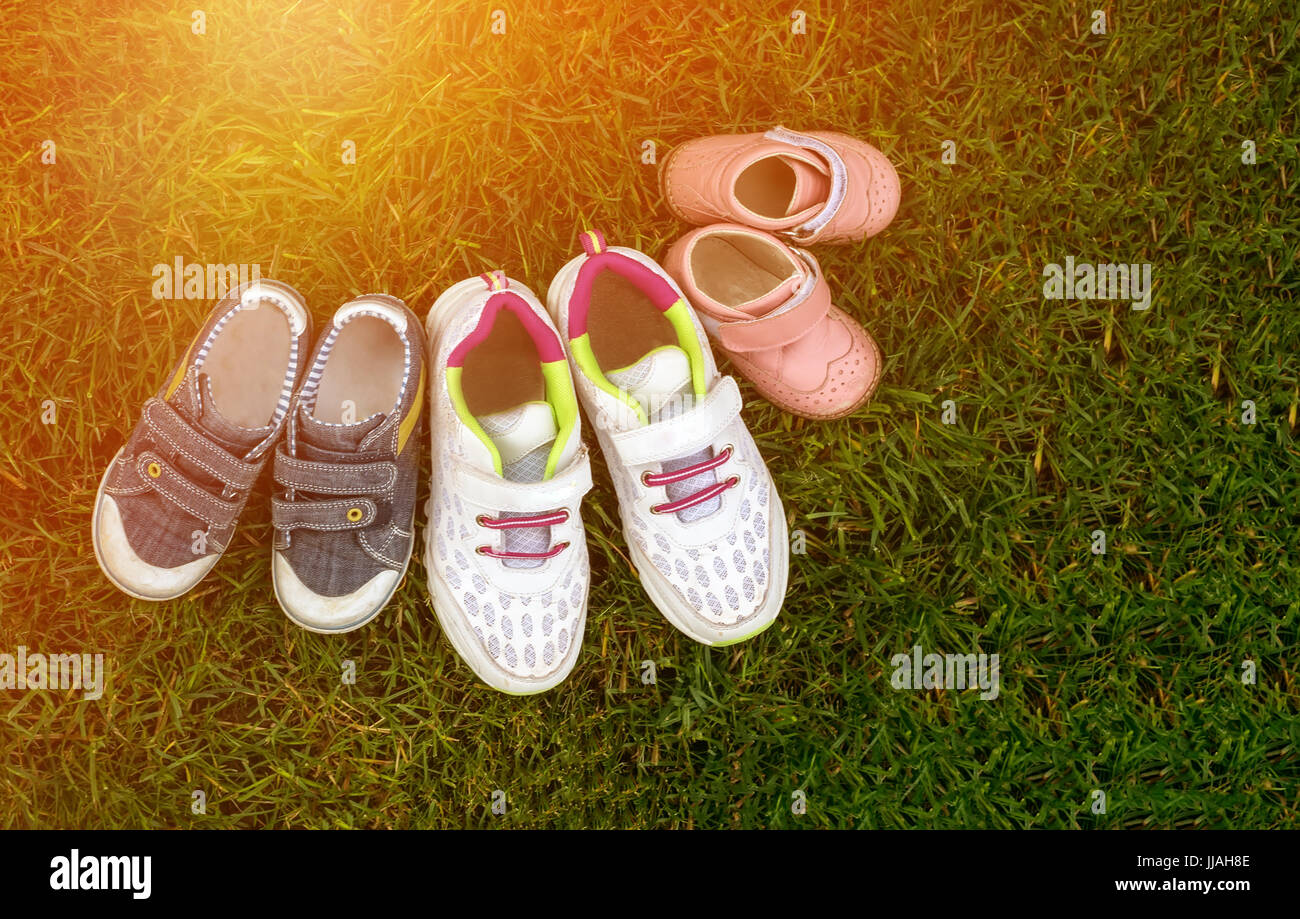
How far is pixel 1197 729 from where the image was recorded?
230 centimetres

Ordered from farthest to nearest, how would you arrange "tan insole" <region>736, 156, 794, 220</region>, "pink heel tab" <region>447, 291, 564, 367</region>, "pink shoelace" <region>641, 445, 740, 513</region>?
"tan insole" <region>736, 156, 794, 220</region>
"pink shoelace" <region>641, 445, 740, 513</region>
"pink heel tab" <region>447, 291, 564, 367</region>

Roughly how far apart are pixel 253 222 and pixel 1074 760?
262 centimetres

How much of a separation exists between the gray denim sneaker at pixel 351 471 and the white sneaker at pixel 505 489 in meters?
0.08

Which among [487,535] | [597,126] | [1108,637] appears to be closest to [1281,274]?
[1108,637]

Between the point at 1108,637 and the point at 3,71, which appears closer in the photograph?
the point at 3,71

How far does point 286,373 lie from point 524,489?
0.67m

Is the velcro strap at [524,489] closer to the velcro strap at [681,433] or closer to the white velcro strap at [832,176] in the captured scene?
the velcro strap at [681,433]

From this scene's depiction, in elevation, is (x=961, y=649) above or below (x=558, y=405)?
below

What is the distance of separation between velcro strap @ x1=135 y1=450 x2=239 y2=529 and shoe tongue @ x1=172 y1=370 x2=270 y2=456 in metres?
0.12

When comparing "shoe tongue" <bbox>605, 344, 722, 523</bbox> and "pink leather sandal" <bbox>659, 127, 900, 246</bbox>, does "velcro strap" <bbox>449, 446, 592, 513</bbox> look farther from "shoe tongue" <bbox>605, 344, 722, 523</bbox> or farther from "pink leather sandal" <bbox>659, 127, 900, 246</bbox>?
"pink leather sandal" <bbox>659, 127, 900, 246</bbox>

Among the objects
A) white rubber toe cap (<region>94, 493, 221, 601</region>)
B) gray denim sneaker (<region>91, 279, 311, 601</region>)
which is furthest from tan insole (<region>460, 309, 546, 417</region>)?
white rubber toe cap (<region>94, 493, 221, 601</region>)

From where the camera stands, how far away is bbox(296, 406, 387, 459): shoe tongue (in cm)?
190

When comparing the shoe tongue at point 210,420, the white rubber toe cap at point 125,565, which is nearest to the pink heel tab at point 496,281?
the shoe tongue at point 210,420
